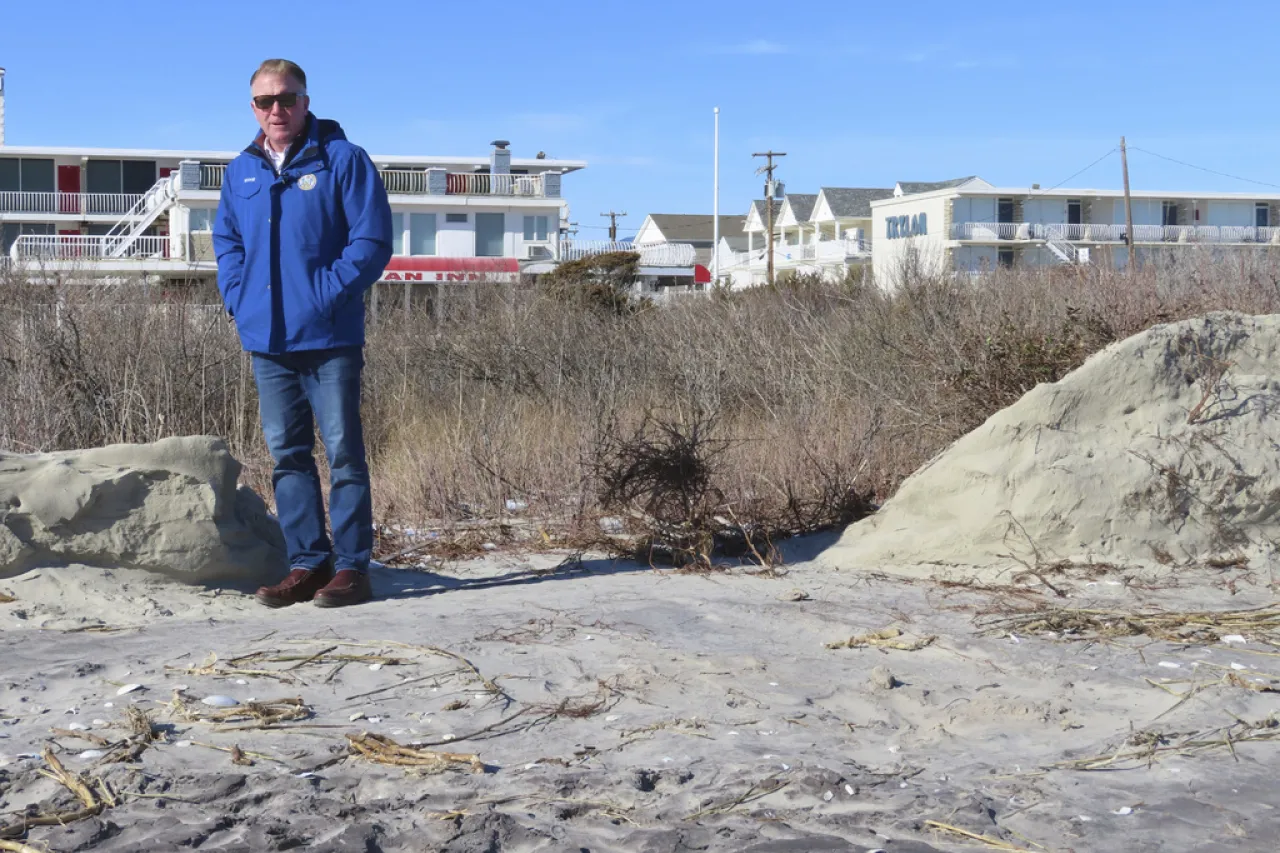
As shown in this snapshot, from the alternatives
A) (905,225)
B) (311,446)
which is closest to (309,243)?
(311,446)

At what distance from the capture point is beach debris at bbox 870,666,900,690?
441 centimetres

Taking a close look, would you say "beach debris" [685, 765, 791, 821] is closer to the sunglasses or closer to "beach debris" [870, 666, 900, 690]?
"beach debris" [870, 666, 900, 690]

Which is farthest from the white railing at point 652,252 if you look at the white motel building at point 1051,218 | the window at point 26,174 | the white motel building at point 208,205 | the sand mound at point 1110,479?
the sand mound at point 1110,479

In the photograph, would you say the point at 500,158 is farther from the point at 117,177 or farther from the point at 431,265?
the point at 117,177

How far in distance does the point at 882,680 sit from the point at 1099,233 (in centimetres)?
6876

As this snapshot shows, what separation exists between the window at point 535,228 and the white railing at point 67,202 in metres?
17.1

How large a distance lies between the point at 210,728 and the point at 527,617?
62.9 inches

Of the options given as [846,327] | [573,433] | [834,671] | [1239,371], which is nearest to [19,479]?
[834,671]

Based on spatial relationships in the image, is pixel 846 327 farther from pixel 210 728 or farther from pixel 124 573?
pixel 210 728

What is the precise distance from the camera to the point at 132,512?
18.1 feet

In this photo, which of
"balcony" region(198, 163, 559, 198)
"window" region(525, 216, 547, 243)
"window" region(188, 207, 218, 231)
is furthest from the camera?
"window" region(525, 216, 547, 243)

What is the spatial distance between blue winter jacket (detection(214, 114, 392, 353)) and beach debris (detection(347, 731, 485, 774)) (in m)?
1.99

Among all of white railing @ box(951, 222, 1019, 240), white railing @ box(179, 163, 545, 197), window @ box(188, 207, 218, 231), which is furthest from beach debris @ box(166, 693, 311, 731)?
white railing @ box(951, 222, 1019, 240)

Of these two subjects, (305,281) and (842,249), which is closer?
(305,281)
